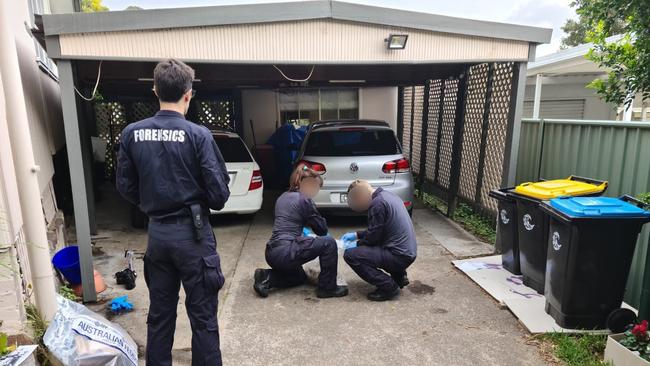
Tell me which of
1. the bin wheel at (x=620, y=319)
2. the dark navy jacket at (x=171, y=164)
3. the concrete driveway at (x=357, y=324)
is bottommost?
the concrete driveway at (x=357, y=324)

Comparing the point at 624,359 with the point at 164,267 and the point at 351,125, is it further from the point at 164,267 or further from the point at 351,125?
the point at 351,125

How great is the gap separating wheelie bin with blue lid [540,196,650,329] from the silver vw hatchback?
2.65 m

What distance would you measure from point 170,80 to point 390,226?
223 centimetres

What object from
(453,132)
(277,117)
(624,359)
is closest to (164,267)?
(624,359)

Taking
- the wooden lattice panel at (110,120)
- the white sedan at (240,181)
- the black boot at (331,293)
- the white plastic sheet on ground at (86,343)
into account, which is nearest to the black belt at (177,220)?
the white plastic sheet on ground at (86,343)

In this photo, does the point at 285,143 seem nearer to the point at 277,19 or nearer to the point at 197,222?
the point at 277,19

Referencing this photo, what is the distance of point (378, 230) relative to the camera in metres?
3.68

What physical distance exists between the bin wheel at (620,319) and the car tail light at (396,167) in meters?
3.16

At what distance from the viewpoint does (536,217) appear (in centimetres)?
370

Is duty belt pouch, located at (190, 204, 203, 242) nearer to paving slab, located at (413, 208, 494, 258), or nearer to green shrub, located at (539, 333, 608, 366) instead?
green shrub, located at (539, 333, 608, 366)

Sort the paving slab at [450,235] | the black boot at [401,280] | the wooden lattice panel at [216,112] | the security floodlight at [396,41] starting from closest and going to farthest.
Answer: the security floodlight at [396,41], the black boot at [401,280], the paving slab at [450,235], the wooden lattice panel at [216,112]

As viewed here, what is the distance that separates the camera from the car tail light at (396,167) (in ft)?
18.8

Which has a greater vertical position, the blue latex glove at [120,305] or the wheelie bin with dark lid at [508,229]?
the wheelie bin with dark lid at [508,229]

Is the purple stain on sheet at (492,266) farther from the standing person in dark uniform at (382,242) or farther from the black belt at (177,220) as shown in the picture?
the black belt at (177,220)
